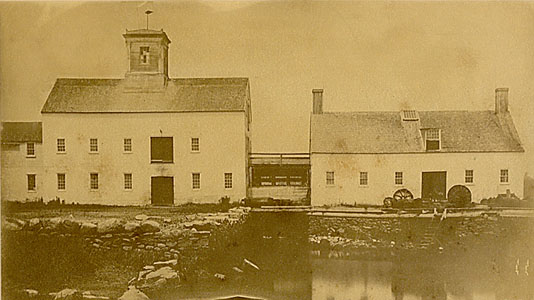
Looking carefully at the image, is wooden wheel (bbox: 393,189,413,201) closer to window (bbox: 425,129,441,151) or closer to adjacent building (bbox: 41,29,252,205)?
window (bbox: 425,129,441,151)

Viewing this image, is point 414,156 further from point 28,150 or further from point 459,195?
point 28,150

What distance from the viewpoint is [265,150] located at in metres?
2.09

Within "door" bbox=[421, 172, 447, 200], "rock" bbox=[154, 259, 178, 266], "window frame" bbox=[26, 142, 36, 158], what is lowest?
"rock" bbox=[154, 259, 178, 266]

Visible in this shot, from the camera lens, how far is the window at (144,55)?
6.76 feet

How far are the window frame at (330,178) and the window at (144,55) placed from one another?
0.93 m

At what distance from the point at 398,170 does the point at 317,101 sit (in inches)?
18.2

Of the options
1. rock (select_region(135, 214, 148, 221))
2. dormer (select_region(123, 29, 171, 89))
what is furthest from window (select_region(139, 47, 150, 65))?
rock (select_region(135, 214, 148, 221))

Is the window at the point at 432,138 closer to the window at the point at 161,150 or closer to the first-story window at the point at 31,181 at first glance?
the window at the point at 161,150

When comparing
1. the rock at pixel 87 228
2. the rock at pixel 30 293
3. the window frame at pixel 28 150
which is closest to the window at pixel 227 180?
the rock at pixel 87 228

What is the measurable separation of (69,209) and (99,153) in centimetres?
28

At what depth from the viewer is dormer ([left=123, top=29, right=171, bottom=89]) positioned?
2.05m

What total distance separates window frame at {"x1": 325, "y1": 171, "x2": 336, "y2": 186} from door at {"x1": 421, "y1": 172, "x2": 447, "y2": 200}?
390 millimetres

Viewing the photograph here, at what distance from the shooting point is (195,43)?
207 centimetres

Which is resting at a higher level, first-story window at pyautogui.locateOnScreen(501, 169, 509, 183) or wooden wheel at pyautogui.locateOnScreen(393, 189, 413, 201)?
first-story window at pyautogui.locateOnScreen(501, 169, 509, 183)
